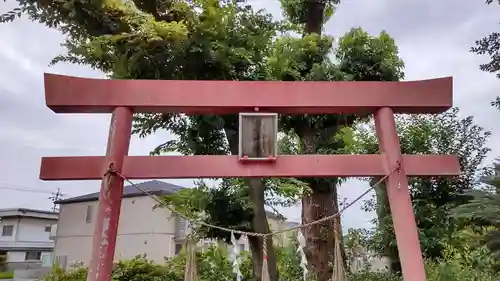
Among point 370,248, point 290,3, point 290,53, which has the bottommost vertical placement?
point 370,248

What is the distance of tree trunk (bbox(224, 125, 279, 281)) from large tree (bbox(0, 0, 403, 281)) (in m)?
0.01

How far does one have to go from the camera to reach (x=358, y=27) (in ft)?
16.1

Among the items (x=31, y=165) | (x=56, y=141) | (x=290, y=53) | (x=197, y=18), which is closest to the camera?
(x=197, y=18)

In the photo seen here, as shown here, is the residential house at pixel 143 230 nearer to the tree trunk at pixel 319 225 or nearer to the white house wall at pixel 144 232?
the white house wall at pixel 144 232

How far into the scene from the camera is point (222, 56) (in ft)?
13.6

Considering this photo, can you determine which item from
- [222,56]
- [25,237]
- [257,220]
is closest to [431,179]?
[257,220]

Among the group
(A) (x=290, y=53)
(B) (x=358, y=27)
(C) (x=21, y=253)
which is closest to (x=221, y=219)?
(A) (x=290, y=53)

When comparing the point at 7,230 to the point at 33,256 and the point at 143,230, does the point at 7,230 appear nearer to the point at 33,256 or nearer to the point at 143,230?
the point at 33,256

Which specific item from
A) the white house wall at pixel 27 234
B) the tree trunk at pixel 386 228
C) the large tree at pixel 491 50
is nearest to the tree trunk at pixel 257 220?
the tree trunk at pixel 386 228

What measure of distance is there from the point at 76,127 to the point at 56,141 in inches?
41.3

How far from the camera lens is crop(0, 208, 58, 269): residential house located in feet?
48.7

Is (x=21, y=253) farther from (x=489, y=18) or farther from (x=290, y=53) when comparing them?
(x=489, y=18)

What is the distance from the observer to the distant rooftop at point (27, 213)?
1514cm

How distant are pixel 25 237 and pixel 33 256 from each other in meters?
0.96
